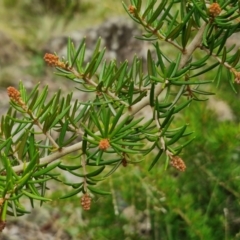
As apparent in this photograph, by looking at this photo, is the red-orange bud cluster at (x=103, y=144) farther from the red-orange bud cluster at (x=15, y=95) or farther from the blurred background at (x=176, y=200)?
the blurred background at (x=176, y=200)

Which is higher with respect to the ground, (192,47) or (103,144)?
(192,47)

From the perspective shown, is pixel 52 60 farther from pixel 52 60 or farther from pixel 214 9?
pixel 214 9

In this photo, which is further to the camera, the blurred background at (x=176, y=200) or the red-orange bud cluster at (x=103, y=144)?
the blurred background at (x=176, y=200)

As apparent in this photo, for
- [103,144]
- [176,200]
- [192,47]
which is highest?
[192,47]

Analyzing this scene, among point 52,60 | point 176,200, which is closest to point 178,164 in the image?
point 52,60

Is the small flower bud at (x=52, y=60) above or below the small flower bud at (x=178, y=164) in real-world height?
above

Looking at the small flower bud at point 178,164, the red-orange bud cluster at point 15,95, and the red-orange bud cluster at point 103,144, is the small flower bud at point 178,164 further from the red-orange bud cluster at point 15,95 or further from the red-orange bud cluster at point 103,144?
the red-orange bud cluster at point 15,95

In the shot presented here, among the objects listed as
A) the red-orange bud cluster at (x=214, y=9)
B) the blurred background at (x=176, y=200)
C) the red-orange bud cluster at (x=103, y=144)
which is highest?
the red-orange bud cluster at (x=214, y=9)

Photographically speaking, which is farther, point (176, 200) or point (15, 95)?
point (176, 200)

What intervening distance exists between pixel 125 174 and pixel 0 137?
677 mm

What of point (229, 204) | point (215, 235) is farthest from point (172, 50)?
point (215, 235)

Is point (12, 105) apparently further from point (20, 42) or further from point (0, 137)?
point (20, 42)

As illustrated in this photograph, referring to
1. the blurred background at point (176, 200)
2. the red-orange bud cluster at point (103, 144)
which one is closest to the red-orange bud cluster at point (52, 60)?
the red-orange bud cluster at point (103, 144)

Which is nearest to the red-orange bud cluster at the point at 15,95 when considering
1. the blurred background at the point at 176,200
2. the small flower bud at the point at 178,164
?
the small flower bud at the point at 178,164
